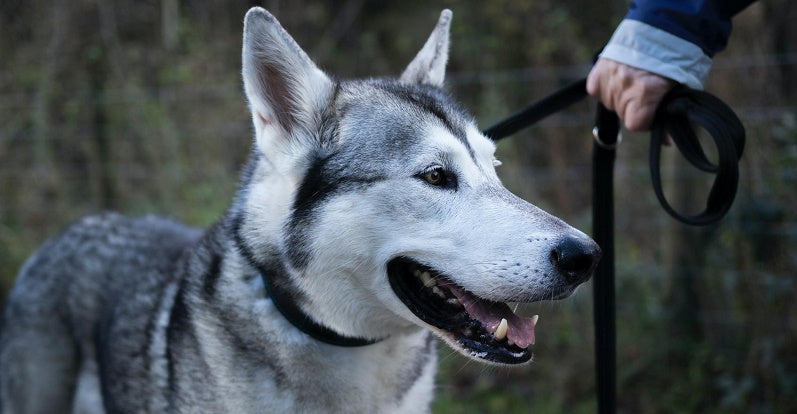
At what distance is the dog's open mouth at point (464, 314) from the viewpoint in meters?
2.24

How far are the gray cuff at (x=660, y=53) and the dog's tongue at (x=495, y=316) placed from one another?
930 millimetres

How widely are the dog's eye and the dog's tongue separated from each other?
320 mm

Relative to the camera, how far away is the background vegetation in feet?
14.4

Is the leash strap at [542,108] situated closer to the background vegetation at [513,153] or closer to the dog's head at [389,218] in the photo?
the dog's head at [389,218]

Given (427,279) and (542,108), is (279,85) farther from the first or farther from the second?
(542,108)

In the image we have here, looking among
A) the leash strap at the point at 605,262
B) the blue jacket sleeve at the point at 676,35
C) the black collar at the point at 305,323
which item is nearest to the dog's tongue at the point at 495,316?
the black collar at the point at 305,323

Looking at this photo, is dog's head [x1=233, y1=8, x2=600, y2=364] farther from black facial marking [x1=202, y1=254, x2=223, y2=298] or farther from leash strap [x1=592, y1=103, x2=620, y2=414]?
leash strap [x1=592, y1=103, x2=620, y2=414]

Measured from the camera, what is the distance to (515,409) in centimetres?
489

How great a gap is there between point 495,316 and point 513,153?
3.54 m

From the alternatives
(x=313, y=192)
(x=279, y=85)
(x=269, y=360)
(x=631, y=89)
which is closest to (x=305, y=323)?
(x=269, y=360)

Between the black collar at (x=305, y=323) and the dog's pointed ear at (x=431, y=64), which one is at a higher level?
the dog's pointed ear at (x=431, y=64)

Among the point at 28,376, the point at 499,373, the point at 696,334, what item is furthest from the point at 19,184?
the point at 696,334

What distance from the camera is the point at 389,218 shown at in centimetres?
233

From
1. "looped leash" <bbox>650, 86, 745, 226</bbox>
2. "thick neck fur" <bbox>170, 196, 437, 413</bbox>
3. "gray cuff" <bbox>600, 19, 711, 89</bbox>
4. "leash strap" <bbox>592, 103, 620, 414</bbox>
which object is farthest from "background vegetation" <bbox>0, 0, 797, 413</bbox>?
"gray cuff" <bbox>600, 19, 711, 89</bbox>
